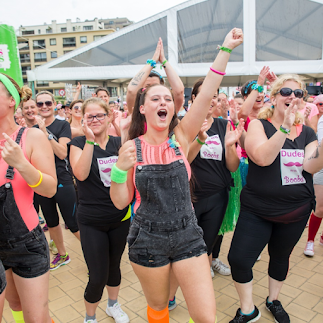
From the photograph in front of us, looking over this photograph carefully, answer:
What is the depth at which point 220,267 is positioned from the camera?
142 inches

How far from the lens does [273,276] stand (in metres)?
2.75

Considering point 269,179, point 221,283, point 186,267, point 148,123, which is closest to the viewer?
point 186,267

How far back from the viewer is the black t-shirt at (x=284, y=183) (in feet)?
8.05

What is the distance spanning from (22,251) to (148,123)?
47.4 inches

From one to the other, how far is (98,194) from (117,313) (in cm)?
118

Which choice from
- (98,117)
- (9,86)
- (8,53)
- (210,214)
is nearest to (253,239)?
(210,214)

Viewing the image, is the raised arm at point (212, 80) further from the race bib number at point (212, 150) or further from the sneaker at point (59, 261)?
the sneaker at point (59, 261)

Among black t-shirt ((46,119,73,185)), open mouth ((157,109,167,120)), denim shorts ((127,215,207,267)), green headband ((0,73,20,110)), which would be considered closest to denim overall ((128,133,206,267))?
denim shorts ((127,215,207,267))

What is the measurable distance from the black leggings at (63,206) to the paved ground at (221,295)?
0.62 meters

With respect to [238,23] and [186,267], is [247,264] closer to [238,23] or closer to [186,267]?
[186,267]

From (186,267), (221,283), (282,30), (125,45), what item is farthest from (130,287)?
(282,30)

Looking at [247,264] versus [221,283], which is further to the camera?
[221,283]

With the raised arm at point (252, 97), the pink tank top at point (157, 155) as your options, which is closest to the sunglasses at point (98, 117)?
the pink tank top at point (157, 155)

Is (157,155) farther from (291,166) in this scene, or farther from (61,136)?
(61,136)
